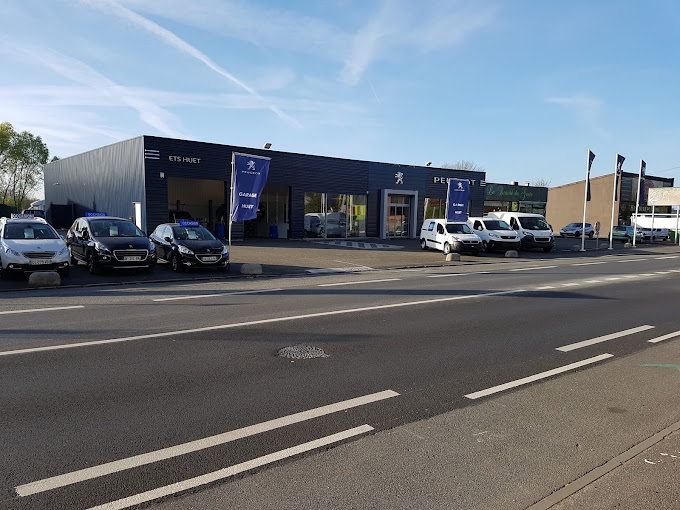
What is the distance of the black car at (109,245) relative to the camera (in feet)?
45.3

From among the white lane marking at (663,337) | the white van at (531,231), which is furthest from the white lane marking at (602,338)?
the white van at (531,231)

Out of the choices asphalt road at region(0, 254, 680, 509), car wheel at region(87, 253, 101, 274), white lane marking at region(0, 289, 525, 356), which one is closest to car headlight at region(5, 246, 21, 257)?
car wheel at region(87, 253, 101, 274)

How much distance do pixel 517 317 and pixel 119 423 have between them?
695 centimetres

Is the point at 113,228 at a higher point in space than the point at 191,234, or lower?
higher

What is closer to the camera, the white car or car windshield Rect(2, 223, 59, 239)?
the white car

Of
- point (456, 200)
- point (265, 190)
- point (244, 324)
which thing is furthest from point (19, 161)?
point (244, 324)

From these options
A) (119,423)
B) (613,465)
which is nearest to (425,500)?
(613,465)

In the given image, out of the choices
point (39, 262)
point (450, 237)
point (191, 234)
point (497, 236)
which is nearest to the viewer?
point (39, 262)

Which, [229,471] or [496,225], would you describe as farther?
[496,225]

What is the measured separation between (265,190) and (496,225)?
14807 mm

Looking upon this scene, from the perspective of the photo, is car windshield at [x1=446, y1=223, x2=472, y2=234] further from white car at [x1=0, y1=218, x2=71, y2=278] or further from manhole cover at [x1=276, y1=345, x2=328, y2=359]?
manhole cover at [x1=276, y1=345, x2=328, y2=359]

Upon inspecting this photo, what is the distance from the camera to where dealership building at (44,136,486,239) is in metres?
25.9

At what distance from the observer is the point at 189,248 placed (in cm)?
1502

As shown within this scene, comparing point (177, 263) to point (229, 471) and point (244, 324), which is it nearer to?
point (244, 324)
